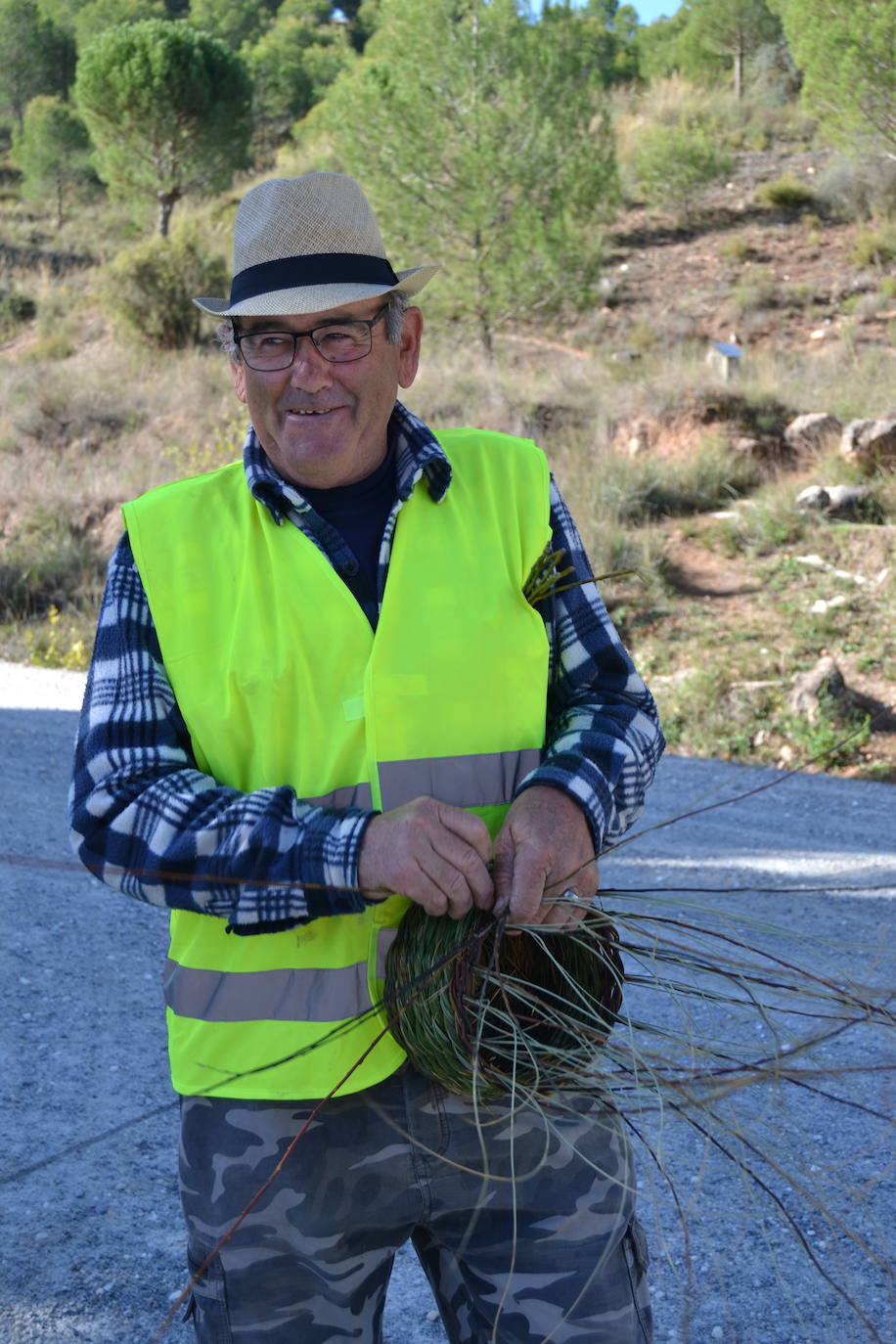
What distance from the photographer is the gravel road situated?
262 centimetres

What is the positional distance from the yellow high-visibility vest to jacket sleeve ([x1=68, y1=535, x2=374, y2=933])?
5 cm

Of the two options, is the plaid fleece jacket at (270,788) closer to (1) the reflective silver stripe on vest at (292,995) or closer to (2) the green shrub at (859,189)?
(1) the reflective silver stripe on vest at (292,995)

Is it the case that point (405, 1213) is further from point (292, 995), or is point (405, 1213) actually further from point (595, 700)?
point (595, 700)

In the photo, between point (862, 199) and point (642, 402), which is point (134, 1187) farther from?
point (862, 199)

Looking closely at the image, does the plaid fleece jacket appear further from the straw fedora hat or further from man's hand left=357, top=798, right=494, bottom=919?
the straw fedora hat

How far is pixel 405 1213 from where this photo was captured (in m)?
1.64

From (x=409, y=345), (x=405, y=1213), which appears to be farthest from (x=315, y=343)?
(x=405, y=1213)

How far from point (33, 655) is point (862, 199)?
60.4 feet

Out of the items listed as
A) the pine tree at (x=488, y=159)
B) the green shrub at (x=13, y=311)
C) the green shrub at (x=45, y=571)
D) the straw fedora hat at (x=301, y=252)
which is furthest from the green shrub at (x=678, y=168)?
the straw fedora hat at (x=301, y=252)

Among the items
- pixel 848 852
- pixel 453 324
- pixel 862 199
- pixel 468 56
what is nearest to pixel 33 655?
pixel 848 852

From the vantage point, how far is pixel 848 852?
17.9ft

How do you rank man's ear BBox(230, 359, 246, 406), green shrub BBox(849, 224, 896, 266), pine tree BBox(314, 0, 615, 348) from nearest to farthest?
man's ear BBox(230, 359, 246, 406), pine tree BBox(314, 0, 615, 348), green shrub BBox(849, 224, 896, 266)

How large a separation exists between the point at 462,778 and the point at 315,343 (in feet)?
2.10

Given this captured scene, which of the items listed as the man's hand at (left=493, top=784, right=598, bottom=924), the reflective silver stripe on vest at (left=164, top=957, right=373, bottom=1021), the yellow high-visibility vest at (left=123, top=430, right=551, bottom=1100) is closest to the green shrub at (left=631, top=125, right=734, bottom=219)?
the yellow high-visibility vest at (left=123, top=430, right=551, bottom=1100)
